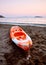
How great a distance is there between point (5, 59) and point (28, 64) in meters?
0.42

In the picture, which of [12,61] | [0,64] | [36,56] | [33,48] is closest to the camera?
[0,64]

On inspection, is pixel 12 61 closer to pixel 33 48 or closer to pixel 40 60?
pixel 40 60

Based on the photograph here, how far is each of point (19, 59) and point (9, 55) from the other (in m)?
0.22

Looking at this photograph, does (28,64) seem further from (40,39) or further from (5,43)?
(40,39)

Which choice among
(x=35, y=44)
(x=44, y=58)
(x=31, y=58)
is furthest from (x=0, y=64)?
(x=35, y=44)

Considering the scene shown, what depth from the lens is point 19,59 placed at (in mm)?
2418

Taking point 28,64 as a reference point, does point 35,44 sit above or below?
above

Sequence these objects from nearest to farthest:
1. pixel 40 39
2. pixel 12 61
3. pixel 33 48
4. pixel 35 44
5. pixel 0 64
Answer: pixel 0 64
pixel 12 61
pixel 33 48
pixel 35 44
pixel 40 39

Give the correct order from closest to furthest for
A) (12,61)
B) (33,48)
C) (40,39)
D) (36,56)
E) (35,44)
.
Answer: (12,61)
(36,56)
(33,48)
(35,44)
(40,39)

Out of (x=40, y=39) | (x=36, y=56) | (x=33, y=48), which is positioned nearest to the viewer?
(x=36, y=56)

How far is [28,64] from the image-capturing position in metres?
2.23

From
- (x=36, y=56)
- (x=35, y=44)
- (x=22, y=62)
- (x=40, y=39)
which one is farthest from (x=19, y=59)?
(x=40, y=39)

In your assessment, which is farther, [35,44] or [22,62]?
[35,44]

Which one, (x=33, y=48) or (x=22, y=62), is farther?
(x=33, y=48)
